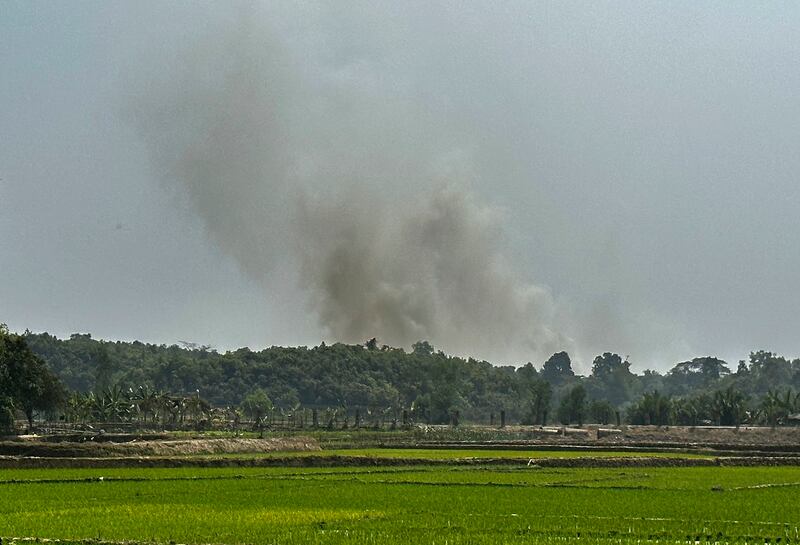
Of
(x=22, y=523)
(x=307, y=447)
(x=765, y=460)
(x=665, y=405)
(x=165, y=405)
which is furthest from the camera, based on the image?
(x=665, y=405)

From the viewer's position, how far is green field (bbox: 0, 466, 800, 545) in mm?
25859

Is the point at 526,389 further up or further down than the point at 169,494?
further up

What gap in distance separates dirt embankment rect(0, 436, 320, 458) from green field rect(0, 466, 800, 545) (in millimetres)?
7229

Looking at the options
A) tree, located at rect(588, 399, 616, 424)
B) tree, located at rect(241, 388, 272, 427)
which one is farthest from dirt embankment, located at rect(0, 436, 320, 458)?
tree, located at rect(588, 399, 616, 424)

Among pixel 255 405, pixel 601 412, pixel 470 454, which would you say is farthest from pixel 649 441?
pixel 255 405

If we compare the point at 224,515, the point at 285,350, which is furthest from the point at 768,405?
the point at 224,515

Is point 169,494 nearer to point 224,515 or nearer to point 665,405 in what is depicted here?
point 224,515

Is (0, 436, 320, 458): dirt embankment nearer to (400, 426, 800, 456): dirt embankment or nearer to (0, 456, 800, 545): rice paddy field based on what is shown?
(0, 456, 800, 545): rice paddy field

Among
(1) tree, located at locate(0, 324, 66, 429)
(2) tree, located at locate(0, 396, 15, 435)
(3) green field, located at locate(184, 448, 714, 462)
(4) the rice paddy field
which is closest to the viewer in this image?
(4) the rice paddy field

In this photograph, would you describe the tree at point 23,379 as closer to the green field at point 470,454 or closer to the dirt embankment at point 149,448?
the dirt embankment at point 149,448

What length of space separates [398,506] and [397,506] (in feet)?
0.10

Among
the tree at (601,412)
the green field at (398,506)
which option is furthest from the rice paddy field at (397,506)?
the tree at (601,412)

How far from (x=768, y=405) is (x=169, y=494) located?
83894 mm

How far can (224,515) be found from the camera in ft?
98.1
